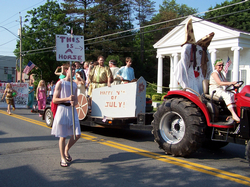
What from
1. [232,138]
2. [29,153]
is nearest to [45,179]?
[29,153]

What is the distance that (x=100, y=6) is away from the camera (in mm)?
44594

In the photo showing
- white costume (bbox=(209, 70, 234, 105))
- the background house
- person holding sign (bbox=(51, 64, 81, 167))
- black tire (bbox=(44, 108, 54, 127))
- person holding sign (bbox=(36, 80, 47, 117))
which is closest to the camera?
person holding sign (bbox=(51, 64, 81, 167))

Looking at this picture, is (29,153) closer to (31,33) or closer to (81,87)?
(81,87)

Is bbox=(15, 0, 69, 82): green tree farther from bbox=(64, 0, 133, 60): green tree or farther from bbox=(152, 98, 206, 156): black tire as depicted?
bbox=(152, 98, 206, 156): black tire

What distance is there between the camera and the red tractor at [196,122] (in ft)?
15.4

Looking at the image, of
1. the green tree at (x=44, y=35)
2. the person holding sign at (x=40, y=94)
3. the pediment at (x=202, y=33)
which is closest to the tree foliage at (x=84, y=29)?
the green tree at (x=44, y=35)

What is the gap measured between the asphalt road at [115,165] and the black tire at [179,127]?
271 mm

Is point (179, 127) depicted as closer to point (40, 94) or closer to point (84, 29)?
point (40, 94)

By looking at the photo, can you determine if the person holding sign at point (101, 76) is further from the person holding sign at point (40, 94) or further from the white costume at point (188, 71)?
the person holding sign at point (40, 94)

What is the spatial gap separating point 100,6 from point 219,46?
24.7 metres

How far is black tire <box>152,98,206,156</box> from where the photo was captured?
5094 mm

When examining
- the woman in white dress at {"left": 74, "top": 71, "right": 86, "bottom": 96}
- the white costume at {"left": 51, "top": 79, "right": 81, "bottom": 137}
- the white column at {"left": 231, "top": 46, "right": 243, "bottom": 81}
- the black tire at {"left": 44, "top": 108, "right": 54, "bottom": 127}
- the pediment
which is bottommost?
the black tire at {"left": 44, "top": 108, "right": 54, "bottom": 127}

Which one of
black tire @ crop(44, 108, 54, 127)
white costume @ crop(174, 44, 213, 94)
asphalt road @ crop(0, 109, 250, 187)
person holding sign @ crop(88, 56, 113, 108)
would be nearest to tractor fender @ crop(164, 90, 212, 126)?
white costume @ crop(174, 44, 213, 94)

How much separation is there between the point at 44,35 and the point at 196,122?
138 ft
